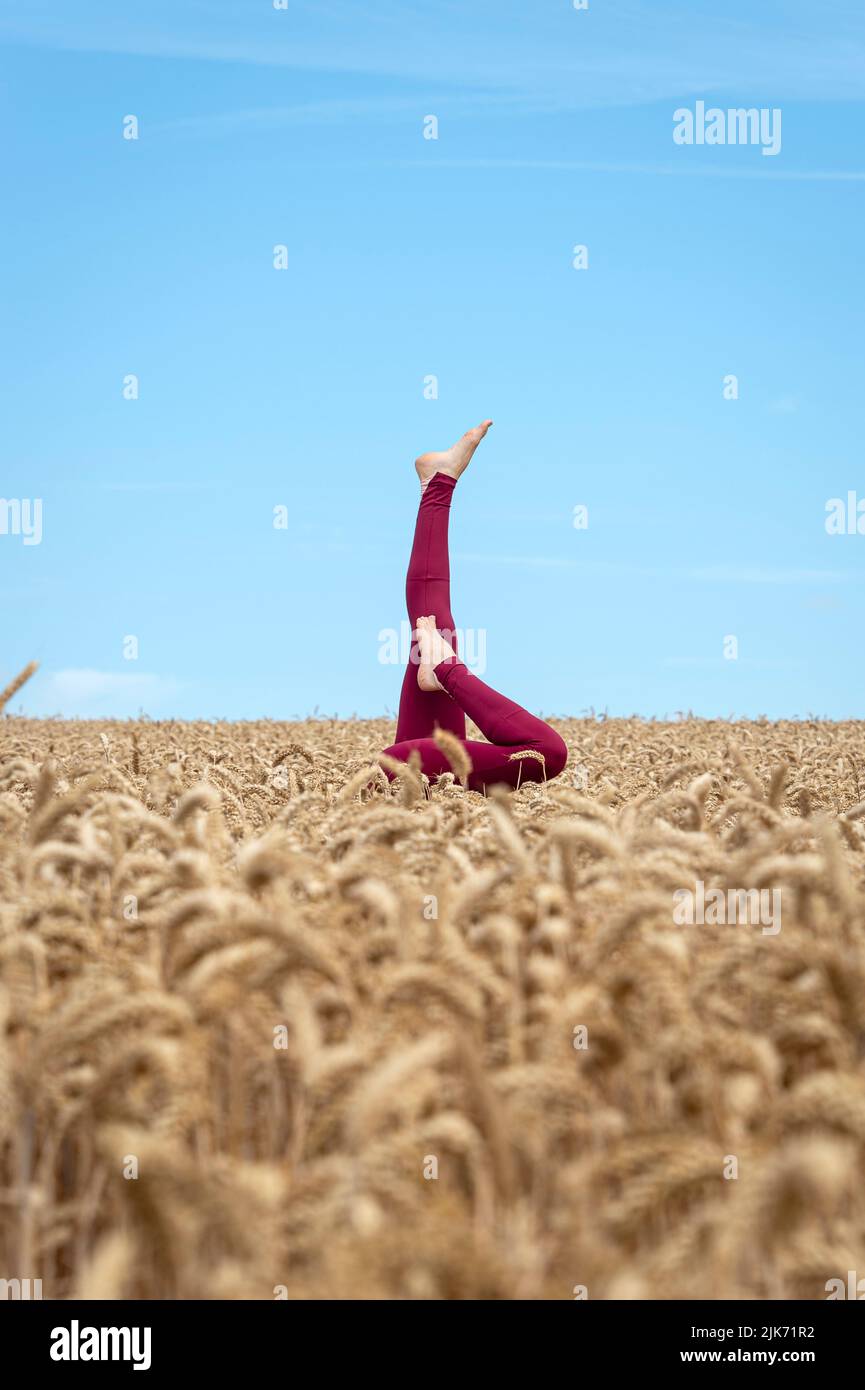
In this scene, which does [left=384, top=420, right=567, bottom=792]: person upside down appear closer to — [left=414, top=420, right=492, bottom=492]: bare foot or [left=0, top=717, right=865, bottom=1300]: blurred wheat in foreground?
[left=414, top=420, right=492, bottom=492]: bare foot

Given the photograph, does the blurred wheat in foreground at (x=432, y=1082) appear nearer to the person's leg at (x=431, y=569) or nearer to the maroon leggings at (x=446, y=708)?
the maroon leggings at (x=446, y=708)

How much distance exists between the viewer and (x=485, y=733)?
26.9 feet

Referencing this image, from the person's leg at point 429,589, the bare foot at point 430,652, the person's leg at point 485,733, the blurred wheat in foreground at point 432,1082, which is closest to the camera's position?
the blurred wheat in foreground at point 432,1082

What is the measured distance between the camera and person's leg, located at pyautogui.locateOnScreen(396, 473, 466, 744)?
8555 mm

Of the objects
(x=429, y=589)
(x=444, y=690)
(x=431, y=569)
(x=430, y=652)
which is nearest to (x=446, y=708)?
(x=444, y=690)

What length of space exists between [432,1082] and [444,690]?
654 centimetres

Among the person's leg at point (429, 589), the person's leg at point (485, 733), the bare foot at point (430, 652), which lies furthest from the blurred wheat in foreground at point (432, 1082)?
the person's leg at point (429, 589)

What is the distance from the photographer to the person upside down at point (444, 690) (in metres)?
8.06

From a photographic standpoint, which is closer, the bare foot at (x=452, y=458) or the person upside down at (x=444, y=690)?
the person upside down at (x=444, y=690)

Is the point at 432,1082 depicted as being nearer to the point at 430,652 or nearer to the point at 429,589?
the point at 430,652

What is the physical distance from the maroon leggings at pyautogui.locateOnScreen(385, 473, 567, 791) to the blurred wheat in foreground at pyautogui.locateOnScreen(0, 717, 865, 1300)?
441 cm

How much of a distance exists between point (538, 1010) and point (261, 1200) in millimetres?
898

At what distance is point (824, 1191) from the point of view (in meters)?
1.69

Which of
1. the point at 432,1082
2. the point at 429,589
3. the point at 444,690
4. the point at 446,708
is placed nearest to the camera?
the point at 432,1082
